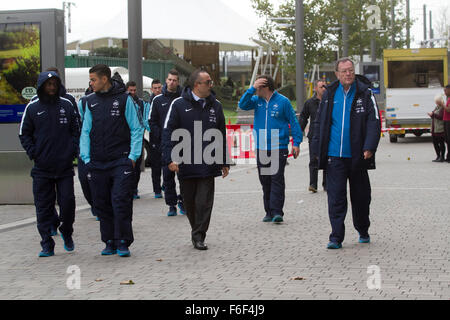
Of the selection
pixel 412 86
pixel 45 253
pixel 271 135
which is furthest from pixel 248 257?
pixel 412 86

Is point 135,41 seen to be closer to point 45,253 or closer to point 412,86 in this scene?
point 45,253

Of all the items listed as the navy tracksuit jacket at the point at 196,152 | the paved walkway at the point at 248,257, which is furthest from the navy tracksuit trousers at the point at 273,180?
the navy tracksuit jacket at the point at 196,152

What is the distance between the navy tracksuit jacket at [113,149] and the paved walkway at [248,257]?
1.60ft

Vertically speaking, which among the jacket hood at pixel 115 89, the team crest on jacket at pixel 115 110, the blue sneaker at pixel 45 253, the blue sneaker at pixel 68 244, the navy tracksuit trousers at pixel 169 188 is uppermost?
the jacket hood at pixel 115 89

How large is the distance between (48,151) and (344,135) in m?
2.86

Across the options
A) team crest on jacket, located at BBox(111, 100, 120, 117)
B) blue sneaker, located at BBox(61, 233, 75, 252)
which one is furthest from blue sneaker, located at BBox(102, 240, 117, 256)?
team crest on jacket, located at BBox(111, 100, 120, 117)

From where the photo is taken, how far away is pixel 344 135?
27.4 feet

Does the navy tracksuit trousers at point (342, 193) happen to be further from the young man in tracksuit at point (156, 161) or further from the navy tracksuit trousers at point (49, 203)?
the young man in tracksuit at point (156, 161)

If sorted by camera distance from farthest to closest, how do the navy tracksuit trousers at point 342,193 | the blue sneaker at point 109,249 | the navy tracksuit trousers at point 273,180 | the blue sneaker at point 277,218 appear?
the navy tracksuit trousers at point 273,180, the blue sneaker at point 277,218, the navy tracksuit trousers at point 342,193, the blue sneaker at point 109,249

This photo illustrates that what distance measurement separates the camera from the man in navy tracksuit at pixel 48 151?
8.31 metres

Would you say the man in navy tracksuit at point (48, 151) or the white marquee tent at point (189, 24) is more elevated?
the white marquee tent at point (189, 24)

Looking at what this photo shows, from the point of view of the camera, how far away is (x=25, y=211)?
1191 centimetres
